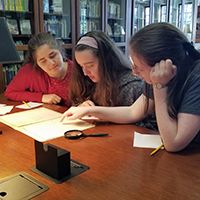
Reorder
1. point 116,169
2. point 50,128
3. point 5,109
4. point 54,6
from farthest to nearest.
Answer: point 54,6
point 5,109
point 50,128
point 116,169

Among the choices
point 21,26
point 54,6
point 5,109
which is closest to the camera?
point 5,109

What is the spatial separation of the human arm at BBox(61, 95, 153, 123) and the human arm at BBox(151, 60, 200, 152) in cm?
29

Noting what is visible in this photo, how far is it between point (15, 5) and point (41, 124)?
6.13 feet

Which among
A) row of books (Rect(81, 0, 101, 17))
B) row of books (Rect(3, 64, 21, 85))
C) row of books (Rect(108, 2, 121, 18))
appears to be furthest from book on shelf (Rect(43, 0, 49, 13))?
row of books (Rect(108, 2, 121, 18))

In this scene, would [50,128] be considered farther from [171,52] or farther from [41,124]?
[171,52]

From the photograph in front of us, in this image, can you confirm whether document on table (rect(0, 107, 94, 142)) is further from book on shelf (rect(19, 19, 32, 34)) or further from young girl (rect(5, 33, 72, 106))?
book on shelf (rect(19, 19, 32, 34))

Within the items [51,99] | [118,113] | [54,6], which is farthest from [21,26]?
[118,113]

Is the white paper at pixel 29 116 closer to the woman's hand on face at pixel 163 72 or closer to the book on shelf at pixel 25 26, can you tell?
the woman's hand on face at pixel 163 72

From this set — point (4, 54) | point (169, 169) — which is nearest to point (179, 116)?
point (169, 169)

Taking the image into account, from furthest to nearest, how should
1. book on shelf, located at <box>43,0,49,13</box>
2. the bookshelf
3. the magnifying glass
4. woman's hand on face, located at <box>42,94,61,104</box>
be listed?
the bookshelf
book on shelf, located at <box>43,0,49,13</box>
woman's hand on face, located at <box>42,94,61,104</box>
the magnifying glass

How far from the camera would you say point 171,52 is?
1.05 meters

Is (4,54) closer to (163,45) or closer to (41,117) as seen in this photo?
(41,117)

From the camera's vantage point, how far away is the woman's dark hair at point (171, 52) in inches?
41.1

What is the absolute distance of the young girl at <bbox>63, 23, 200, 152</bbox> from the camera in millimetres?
985
